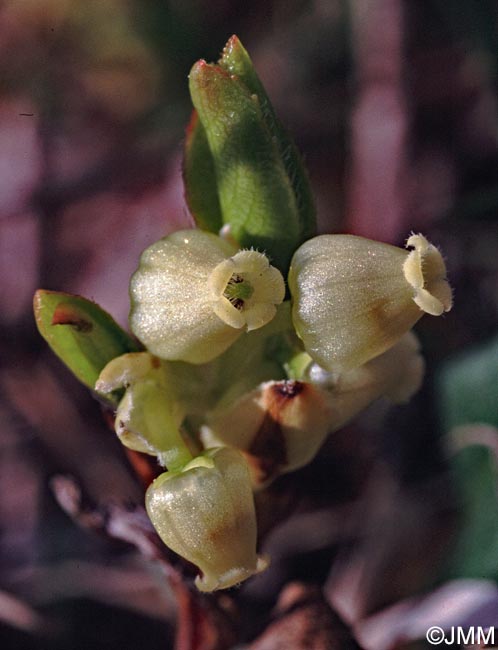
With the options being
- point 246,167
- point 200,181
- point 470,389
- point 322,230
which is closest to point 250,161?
point 246,167

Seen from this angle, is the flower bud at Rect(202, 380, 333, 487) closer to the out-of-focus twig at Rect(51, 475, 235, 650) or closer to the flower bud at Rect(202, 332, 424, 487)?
the flower bud at Rect(202, 332, 424, 487)

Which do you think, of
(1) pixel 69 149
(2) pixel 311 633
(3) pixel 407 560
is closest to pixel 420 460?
(3) pixel 407 560

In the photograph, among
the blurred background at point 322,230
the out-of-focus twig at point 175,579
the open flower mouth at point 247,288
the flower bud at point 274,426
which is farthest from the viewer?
the blurred background at point 322,230

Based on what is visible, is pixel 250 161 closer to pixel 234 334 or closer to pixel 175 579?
pixel 234 334

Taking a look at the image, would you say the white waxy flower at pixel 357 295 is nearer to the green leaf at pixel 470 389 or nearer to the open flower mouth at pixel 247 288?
the open flower mouth at pixel 247 288

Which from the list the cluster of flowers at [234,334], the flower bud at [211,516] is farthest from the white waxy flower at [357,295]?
the flower bud at [211,516]

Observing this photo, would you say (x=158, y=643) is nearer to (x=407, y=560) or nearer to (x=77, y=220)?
(x=407, y=560)
